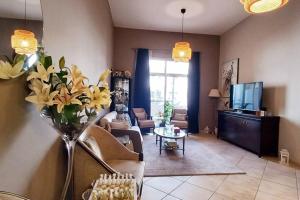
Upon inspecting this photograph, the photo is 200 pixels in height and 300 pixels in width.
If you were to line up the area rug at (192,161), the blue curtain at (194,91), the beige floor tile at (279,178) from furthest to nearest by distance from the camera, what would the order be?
the blue curtain at (194,91), the area rug at (192,161), the beige floor tile at (279,178)

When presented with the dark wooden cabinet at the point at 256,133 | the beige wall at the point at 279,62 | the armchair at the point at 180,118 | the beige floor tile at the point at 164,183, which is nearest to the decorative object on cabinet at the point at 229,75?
the beige wall at the point at 279,62

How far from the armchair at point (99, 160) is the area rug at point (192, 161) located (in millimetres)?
882

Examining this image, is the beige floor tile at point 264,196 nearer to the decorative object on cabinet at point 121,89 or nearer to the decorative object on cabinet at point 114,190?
the decorative object on cabinet at point 114,190

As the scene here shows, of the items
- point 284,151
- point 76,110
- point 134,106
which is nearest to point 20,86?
point 76,110

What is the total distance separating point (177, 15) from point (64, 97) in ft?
16.6

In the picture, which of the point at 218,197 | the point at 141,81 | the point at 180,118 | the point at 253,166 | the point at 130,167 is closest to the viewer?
the point at 130,167

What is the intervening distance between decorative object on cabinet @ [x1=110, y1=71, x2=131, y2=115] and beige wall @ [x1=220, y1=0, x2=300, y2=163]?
3447 millimetres

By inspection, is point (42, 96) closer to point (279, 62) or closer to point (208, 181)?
point (208, 181)

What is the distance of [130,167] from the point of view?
2146mm

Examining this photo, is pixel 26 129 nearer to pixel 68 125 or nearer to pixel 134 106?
pixel 68 125

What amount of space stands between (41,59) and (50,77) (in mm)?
131

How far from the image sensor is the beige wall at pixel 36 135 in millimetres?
911

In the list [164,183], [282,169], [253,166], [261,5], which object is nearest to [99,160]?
[164,183]

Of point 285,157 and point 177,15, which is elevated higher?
point 177,15
